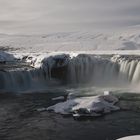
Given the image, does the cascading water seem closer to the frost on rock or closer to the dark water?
the dark water

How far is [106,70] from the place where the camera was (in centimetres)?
4075

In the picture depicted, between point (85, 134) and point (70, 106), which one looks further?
point (70, 106)

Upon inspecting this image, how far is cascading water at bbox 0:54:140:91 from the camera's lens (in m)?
36.0

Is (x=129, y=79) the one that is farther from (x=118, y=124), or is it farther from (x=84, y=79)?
(x=118, y=124)

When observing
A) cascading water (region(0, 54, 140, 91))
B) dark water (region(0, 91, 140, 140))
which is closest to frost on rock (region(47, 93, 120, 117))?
dark water (region(0, 91, 140, 140))

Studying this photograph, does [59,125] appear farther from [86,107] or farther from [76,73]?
[76,73]

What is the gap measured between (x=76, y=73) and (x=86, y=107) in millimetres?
18341

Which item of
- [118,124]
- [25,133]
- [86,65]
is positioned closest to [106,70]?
[86,65]

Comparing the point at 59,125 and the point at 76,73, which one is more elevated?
the point at 76,73

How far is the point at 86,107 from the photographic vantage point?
2352 centimetres

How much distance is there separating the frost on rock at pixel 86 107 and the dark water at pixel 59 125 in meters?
0.72

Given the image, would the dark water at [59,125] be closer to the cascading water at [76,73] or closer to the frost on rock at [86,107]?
the frost on rock at [86,107]

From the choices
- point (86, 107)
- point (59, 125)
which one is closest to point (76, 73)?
point (86, 107)

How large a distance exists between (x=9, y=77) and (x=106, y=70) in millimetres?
12143
